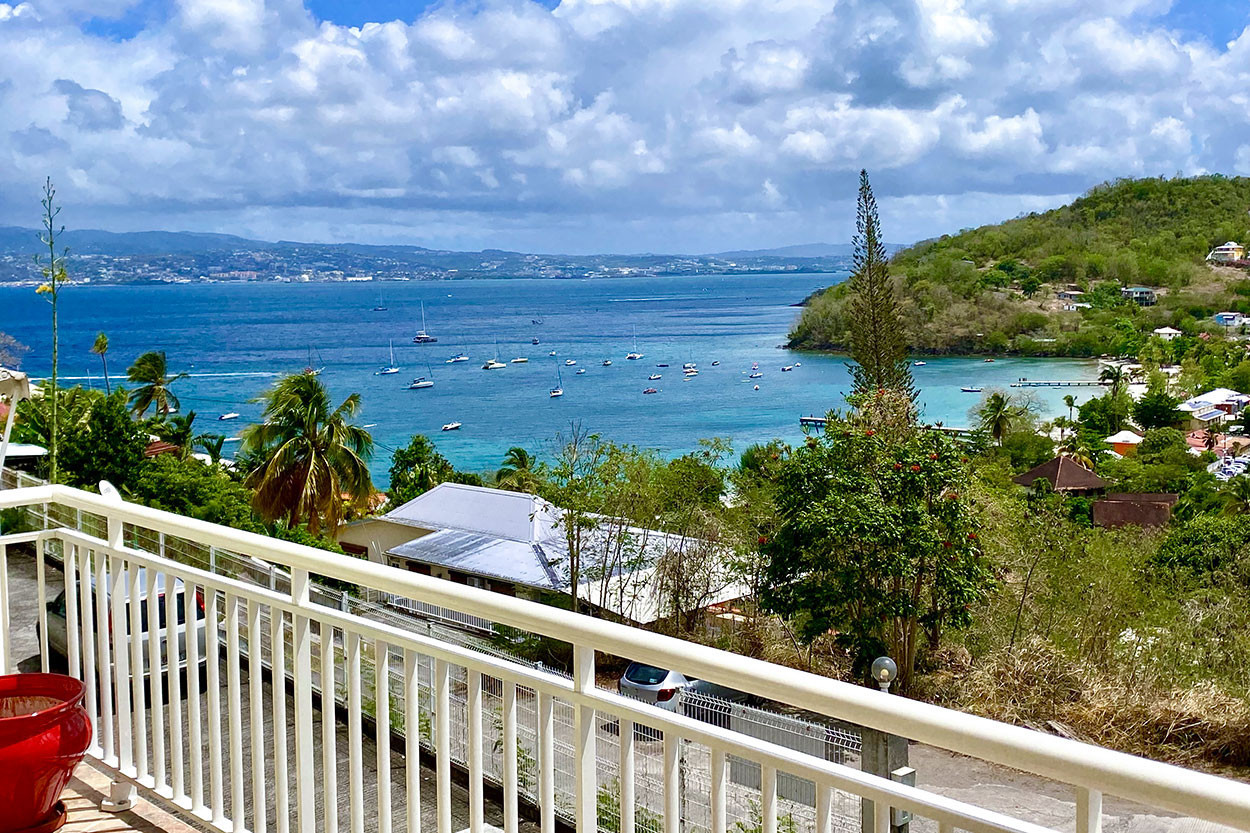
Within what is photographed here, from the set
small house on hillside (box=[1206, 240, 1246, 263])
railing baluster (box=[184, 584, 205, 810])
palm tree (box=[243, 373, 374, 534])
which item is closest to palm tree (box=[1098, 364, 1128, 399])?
small house on hillside (box=[1206, 240, 1246, 263])

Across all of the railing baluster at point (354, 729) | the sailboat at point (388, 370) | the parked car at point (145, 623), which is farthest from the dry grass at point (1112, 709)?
the sailboat at point (388, 370)

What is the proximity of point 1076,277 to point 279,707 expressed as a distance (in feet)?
304

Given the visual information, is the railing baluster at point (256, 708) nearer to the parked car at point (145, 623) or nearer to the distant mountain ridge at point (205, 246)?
the parked car at point (145, 623)

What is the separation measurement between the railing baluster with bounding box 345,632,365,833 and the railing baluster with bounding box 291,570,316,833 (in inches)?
4.5

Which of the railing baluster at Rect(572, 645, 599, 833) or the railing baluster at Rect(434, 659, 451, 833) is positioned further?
the railing baluster at Rect(434, 659, 451, 833)

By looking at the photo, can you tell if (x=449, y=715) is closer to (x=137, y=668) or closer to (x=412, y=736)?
(x=412, y=736)

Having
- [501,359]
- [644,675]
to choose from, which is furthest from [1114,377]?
[644,675]

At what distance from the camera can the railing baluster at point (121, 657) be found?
214 cm

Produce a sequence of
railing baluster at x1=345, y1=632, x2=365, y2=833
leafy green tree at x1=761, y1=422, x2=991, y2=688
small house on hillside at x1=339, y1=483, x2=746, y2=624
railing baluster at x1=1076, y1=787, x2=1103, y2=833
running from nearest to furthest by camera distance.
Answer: railing baluster at x1=1076, y1=787, x2=1103, y2=833, railing baluster at x1=345, y1=632, x2=365, y2=833, leafy green tree at x1=761, y1=422, x2=991, y2=688, small house on hillside at x1=339, y1=483, x2=746, y2=624

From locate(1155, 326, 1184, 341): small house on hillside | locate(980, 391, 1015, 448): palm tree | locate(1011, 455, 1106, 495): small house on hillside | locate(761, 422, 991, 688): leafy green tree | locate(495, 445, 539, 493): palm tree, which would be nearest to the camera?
locate(761, 422, 991, 688): leafy green tree

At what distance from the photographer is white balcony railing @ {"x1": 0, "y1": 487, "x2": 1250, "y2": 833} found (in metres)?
0.96

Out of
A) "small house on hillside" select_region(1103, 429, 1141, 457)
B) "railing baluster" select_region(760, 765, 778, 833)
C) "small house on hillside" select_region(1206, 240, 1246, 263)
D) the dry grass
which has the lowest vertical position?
"small house on hillside" select_region(1103, 429, 1141, 457)

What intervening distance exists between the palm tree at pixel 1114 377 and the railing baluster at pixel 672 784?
61.6 metres

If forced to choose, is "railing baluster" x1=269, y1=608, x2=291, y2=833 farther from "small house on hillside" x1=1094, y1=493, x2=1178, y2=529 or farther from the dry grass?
"small house on hillside" x1=1094, y1=493, x2=1178, y2=529
